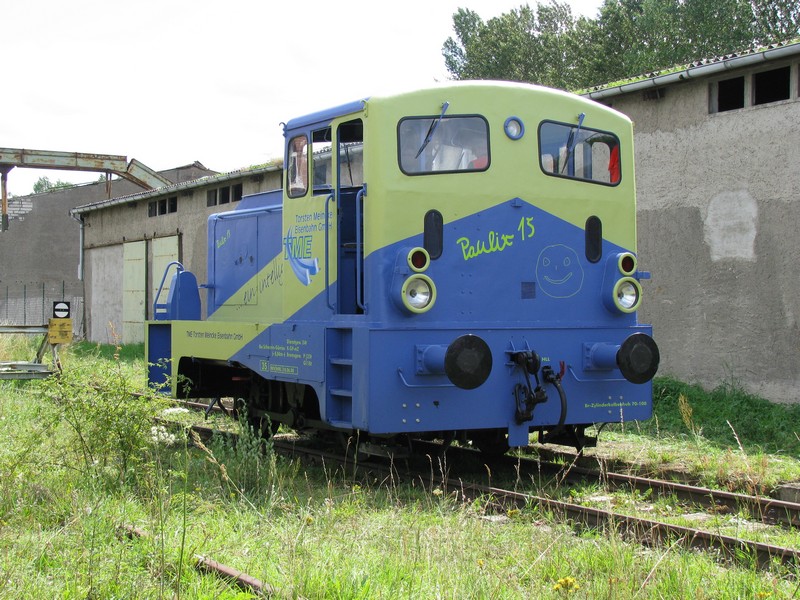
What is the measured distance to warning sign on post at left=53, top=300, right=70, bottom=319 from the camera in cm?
1487

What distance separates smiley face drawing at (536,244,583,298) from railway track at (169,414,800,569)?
1510 mm

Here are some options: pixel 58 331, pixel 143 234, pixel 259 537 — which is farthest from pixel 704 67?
pixel 143 234

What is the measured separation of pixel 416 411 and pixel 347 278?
4.37 feet

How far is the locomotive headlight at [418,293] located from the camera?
645cm

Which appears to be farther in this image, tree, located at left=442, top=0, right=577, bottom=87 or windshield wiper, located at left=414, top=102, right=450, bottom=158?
tree, located at left=442, top=0, right=577, bottom=87

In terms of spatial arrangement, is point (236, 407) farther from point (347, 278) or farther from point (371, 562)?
point (371, 562)

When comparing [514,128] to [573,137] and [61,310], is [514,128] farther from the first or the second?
[61,310]

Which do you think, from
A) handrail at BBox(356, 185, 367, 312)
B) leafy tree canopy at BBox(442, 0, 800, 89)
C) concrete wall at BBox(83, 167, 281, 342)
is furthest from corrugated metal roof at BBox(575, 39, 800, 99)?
leafy tree canopy at BBox(442, 0, 800, 89)

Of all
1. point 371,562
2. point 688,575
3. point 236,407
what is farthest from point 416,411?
point 236,407

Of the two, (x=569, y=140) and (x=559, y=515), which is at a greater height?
(x=569, y=140)

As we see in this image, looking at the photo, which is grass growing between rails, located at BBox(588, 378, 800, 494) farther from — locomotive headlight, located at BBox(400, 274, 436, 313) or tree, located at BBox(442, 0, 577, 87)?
tree, located at BBox(442, 0, 577, 87)

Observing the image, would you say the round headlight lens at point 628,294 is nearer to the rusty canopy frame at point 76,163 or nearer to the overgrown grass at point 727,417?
the overgrown grass at point 727,417

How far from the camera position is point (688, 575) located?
423 cm

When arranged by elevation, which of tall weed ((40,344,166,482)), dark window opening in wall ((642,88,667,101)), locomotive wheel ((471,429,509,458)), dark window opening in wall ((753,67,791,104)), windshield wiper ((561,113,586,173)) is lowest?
locomotive wheel ((471,429,509,458))
